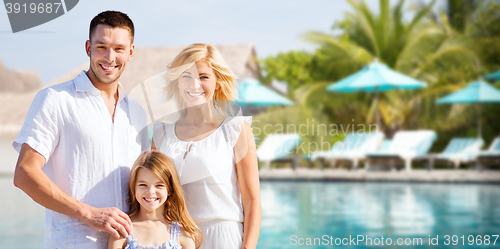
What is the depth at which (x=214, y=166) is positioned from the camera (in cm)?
205

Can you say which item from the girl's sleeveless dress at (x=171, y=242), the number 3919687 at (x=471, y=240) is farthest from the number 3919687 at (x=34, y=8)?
the number 3919687 at (x=471, y=240)

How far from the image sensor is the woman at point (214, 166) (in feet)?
6.77

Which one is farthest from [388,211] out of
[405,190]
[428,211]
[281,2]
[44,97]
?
[281,2]

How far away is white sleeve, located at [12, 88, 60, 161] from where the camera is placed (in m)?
1.80

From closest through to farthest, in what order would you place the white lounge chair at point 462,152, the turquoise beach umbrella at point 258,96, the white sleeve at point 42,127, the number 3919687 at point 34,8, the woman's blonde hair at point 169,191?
the white sleeve at point 42,127 → the woman's blonde hair at point 169,191 → the number 3919687 at point 34,8 → the white lounge chair at point 462,152 → the turquoise beach umbrella at point 258,96

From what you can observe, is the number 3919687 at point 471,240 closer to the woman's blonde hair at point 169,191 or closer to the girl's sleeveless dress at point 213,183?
the girl's sleeveless dress at point 213,183

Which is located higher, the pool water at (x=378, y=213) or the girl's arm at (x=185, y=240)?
the girl's arm at (x=185, y=240)

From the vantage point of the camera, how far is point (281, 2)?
92.0ft

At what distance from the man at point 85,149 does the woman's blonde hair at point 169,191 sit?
0.05 m

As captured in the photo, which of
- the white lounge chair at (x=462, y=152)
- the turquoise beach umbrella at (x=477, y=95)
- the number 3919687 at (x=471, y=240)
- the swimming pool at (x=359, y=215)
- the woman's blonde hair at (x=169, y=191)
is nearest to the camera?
the woman's blonde hair at (x=169, y=191)

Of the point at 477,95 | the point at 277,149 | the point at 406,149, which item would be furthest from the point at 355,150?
the point at 477,95

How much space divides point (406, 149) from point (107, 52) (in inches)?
527

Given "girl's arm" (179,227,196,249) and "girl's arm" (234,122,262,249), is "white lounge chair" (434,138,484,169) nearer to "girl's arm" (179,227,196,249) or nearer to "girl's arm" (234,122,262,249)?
"girl's arm" (234,122,262,249)

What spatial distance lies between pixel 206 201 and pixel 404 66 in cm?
1740
